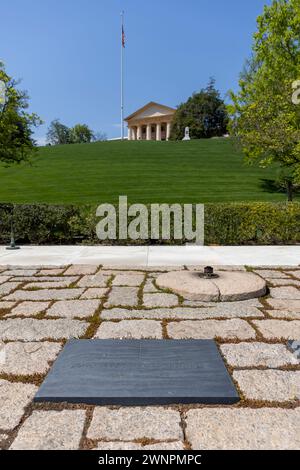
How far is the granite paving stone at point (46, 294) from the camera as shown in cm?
462

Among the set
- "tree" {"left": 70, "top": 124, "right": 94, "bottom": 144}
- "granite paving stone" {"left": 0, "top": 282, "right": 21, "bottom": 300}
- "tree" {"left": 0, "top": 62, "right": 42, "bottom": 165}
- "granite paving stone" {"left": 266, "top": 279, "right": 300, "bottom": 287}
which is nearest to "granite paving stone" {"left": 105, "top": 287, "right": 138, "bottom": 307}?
"granite paving stone" {"left": 0, "top": 282, "right": 21, "bottom": 300}

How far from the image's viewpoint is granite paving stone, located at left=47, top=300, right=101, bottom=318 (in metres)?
4.00

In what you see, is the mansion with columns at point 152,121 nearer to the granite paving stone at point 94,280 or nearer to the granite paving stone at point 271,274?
the granite paving stone at point 271,274

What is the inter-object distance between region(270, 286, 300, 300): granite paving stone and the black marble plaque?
1895 mm

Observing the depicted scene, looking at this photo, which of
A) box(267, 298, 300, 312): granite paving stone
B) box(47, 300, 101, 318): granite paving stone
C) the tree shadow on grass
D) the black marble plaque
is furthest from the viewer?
the tree shadow on grass

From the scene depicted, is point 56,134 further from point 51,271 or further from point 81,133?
point 51,271

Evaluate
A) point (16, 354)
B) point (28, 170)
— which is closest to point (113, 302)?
point (16, 354)

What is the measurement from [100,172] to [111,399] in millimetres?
23496

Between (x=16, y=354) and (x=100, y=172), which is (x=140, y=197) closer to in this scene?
(x=100, y=172)

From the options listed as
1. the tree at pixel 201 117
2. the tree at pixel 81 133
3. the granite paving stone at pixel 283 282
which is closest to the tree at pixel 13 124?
the granite paving stone at pixel 283 282

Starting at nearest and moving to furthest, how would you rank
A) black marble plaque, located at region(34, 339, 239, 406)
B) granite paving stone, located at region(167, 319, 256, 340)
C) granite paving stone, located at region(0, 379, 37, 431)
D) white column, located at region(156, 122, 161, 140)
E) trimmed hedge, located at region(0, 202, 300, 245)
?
granite paving stone, located at region(0, 379, 37, 431) → black marble plaque, located at region(34, 339, 239, 406) → granite paving stone, located at region(167, 319, 256, 340) → trimmed hedge, located at region(0, 202, 300, 245) → white column, located at region(156, 122, 161, 140)

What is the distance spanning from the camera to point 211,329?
3.55 meters

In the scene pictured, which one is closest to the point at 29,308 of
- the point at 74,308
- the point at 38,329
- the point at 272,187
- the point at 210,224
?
the point at 74,308

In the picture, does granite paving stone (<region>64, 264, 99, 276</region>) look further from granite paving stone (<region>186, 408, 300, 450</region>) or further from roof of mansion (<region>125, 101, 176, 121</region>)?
roof of mansion (<region>125, 101, 176, 121</region>)
